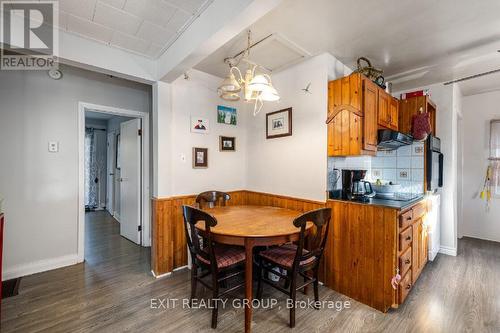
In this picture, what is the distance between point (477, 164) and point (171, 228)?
487cm

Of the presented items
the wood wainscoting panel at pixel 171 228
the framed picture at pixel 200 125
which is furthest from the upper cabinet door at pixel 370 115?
the framed picture at pixel 200 125

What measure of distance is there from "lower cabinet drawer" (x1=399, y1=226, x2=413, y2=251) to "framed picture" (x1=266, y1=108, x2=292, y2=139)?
149 centimetres

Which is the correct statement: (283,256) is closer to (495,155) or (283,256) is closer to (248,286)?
(248,286)

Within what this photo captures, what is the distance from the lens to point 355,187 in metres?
2.32

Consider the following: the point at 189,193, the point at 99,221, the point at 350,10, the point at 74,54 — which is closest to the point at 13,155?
the point at 74,54

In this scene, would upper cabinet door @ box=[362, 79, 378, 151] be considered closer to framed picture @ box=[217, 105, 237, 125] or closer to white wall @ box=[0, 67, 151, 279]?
framed picture @ box=[217, 105, 237, 125]

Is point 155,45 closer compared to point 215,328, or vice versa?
point 215,328

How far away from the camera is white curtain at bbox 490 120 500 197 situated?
143 inches

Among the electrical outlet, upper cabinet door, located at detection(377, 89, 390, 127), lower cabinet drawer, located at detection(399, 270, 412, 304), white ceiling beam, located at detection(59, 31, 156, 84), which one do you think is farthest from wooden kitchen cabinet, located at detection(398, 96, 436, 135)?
the electrical outlet

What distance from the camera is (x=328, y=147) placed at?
237 centimetres

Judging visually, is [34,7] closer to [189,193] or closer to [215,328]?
[189,193]

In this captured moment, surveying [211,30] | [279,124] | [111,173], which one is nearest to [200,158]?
[279,124]

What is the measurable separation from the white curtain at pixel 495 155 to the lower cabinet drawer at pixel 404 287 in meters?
2.86

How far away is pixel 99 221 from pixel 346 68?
5.21 m
